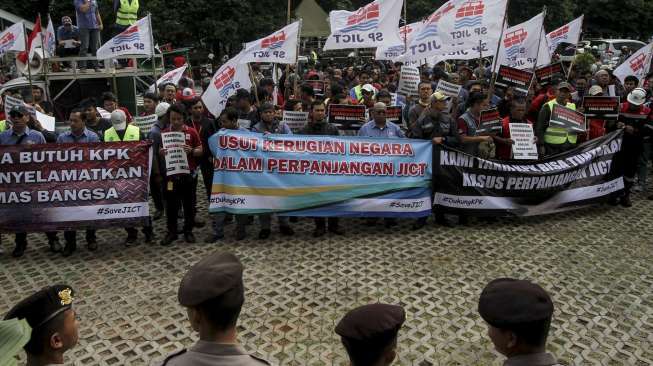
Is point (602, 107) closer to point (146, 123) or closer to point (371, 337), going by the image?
point (146, 123)

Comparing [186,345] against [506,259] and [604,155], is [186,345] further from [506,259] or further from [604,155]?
[604,155]

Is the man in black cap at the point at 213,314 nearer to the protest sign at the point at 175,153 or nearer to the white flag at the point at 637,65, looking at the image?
the protest sign at the point at 175,153

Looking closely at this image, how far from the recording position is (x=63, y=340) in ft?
8.67

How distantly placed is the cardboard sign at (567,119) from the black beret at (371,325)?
6966 millimetres

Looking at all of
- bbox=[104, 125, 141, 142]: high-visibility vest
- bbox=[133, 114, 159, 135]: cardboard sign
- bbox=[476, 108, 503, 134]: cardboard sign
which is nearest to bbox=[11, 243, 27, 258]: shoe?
bbox=[104, 125, 141, 142]: high-visibility vest

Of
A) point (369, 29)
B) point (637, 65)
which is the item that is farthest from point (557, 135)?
point (369, 29)

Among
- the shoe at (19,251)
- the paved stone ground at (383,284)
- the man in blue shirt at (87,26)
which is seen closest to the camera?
the paved stone ground at (383,284)

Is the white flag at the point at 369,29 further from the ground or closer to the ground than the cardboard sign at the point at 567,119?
further from the ground

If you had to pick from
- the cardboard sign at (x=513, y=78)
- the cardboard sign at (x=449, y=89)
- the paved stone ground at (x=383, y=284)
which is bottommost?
the paved stone ground at (x=383, y=284)

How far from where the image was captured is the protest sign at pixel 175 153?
6961 mm

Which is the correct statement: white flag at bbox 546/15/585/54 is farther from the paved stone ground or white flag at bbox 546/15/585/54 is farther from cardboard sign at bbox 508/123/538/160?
the paved stone ground

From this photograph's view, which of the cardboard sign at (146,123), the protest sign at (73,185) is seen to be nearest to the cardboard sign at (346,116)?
the cardboard sign at (146,123)

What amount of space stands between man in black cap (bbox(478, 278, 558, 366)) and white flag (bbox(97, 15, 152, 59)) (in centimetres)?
912

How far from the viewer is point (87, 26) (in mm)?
13820
